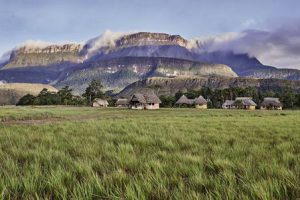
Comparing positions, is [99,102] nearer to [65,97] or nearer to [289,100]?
[65,97]

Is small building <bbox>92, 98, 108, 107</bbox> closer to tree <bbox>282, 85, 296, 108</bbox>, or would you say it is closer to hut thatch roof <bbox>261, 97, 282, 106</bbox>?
hut thatch roof <bbox>261, 97, 282, 106</bbox>

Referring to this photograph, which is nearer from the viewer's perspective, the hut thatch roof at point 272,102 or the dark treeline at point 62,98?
the dark treeline at point 62,98

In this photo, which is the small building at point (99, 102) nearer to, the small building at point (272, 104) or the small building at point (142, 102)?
the small building at point (142, 102)

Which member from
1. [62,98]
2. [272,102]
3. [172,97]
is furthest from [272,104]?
[62,98]

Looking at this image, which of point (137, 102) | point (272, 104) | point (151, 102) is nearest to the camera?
point (137, 102)

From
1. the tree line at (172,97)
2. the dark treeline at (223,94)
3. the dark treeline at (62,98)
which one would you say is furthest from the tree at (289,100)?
the dark treeline at (62,98)

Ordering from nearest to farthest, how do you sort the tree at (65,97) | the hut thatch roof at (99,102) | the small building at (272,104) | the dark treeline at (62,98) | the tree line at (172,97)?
the dark treeline at (62,98) → the tree at (65,97) → the tree line at (172,97) → the small building at (272,104) → the hut thatch roof at (99,102)

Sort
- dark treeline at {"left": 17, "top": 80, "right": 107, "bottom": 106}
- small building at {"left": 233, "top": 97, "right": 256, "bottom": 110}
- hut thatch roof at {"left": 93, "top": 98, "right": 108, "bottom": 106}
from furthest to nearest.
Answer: hut thatch roof at {"left": 93, "top": 98, "right": 108, "bottom": 106} → small building at {"left": 233, "top": 97, "right": 256, "bottom": 110} → dark treeline at {"left": 17, "top": 80, "right": 107, "bottom": 106}

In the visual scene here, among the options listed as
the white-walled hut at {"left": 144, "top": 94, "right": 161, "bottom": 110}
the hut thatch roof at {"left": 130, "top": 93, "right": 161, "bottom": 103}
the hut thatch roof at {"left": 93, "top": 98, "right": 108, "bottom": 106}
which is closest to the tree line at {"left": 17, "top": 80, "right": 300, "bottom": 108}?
the hut thatch roof at {"left": 93, "top": 98, "right": 108, "bottom": 106}

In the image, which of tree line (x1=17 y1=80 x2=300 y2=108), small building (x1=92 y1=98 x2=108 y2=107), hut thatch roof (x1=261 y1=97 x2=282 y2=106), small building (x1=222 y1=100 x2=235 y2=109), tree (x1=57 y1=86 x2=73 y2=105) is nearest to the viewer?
tree (x1=57 y1=86 x2=73 y2=105)

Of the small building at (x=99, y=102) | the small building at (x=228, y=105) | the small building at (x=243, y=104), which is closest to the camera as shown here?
the small building at (x=243, y=104)

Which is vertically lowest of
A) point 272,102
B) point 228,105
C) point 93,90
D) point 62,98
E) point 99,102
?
point 228,105

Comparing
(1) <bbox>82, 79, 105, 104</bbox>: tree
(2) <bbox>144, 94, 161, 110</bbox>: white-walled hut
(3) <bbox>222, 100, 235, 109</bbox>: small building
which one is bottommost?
(3) <bbox>222, 100, 235, 109</bbox>: small building

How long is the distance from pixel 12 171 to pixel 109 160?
2.16 m
